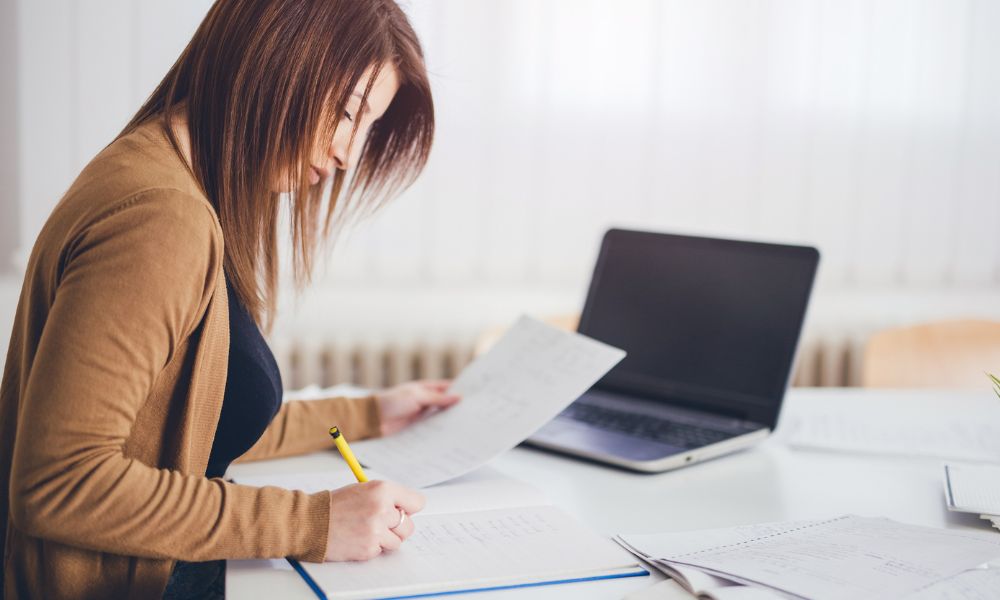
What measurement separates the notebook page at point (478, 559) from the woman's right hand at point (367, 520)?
11mm

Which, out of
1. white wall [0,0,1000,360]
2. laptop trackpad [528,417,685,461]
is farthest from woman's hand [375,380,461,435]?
white wall [0,0,1000,360]

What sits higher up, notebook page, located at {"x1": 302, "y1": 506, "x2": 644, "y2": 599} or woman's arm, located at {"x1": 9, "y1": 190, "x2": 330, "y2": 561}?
woman's arm, located at {"x1": 9, "y1": 190, "x2": 330, "y2": 561}

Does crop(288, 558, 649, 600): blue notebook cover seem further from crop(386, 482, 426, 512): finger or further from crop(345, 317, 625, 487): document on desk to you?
crop(345, 317, 625, 487): document on desk

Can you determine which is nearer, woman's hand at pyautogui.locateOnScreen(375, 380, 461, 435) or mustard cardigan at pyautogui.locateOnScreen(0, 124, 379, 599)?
mustard cardigan at pyautogui.locateOnScreen(0, 124, 379, 599)

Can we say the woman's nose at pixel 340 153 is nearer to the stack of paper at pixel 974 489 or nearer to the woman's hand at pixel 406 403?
the woman's hand at pixel 406 403

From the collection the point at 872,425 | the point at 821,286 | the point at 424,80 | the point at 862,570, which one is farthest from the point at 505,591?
the point at 821,286

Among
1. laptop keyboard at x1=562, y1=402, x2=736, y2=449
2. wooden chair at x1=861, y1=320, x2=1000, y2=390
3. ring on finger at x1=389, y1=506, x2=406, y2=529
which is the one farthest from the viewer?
wooden chair at x1=861, y1=320, x2=1000, y2=390

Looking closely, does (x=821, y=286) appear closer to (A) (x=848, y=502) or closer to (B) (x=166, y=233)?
(A) (x=848, y=502)

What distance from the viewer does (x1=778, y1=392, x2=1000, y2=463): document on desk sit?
52.4 inches

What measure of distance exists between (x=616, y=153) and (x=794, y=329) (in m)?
1.40

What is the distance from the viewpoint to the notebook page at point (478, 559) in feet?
2.67

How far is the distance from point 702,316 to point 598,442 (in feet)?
0.98

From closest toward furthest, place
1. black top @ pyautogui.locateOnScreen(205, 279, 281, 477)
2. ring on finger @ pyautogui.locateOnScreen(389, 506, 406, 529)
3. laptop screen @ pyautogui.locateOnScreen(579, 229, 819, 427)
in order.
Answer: ring on finger @ pyautogui.locateOnScreen(389, 506, 406, 529), black top @ pyautogui.locateOnScreen(205, 279, 281, 477), laptop screen @ pyautogui.locateOnScreen(579, 229, 819, 427)

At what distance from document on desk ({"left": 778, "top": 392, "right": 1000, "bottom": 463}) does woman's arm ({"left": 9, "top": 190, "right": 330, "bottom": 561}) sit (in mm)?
796
